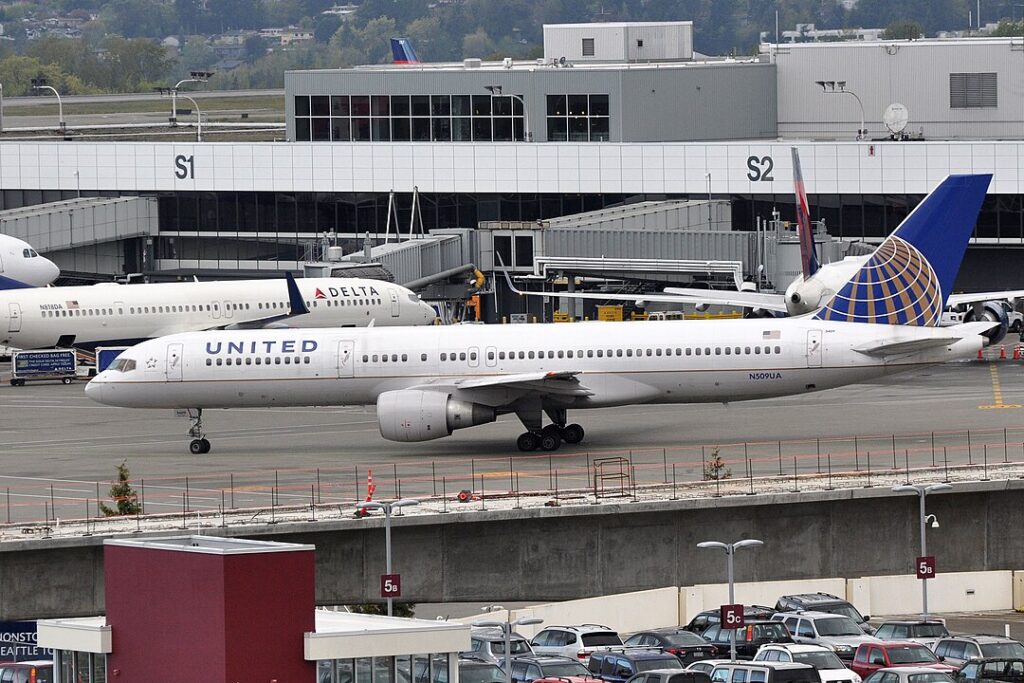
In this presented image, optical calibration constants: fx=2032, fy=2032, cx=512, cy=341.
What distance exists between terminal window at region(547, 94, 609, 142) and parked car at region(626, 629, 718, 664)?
66348 mm

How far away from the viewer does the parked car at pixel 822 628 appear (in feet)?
164

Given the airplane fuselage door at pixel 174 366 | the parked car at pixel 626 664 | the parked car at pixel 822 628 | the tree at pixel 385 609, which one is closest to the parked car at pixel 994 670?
the parked car at pixel 822 628

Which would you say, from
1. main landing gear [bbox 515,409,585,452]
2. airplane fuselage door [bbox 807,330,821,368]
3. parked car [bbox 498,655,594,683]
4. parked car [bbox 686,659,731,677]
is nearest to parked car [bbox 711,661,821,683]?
parked car [bbox 686,659,731,677]

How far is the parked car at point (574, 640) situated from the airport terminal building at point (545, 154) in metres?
55.5

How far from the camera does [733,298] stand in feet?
279

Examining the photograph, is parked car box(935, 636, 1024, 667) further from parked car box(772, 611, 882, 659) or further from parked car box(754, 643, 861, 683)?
parked car box(772, 611, 882, 659)

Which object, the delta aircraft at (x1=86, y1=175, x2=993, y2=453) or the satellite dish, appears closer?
the delta aircraft at (x1=86, y1=175, x2=993, y2=453)

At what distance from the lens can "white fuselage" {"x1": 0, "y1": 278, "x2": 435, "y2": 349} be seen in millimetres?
88750

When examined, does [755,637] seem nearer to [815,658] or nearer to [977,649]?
[815,658]

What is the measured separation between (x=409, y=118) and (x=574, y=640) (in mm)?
72908

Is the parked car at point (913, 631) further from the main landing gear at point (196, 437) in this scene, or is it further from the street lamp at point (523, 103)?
the street lamp at point (523, 103)

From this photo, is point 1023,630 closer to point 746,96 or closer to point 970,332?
point 970,332

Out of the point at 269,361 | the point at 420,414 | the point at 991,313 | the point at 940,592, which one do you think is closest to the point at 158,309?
the point at 269,361

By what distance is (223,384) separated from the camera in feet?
211
